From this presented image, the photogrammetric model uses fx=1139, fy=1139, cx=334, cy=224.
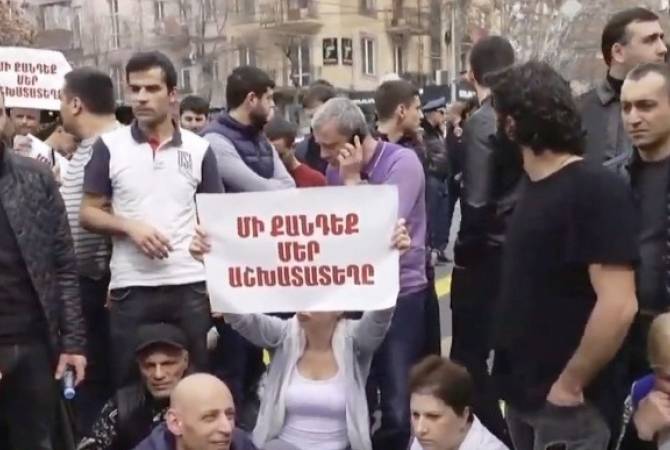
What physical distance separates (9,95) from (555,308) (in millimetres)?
4560

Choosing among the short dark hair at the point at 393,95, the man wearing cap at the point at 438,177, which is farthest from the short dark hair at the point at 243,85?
the man wearing cap at the point at 438,177

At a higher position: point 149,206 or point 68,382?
point 149,206

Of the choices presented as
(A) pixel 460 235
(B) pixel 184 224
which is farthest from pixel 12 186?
(A) pixel 460 235

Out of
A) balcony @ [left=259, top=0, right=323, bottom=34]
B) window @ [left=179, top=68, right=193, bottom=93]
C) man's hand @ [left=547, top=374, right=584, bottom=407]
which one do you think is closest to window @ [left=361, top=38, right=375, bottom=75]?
balcony @ [left=259, top=0, right=323, bottom=34]

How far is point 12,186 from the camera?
4324 millimetres

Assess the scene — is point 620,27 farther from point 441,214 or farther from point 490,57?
point 441,214

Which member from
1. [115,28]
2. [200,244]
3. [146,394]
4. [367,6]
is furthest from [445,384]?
[367,6]

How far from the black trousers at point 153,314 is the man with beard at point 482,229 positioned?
126cm

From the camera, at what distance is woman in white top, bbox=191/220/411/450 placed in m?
4.53

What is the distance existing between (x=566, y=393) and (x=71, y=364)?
2093 millimetres

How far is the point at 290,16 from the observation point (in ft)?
136

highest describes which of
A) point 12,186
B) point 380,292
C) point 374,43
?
point 12,186

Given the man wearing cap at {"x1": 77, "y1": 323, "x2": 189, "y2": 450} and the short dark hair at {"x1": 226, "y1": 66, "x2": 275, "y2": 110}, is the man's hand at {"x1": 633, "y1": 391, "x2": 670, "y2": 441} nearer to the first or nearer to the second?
the man wearing cap at {"x1": 77, "y1": 323, "x2": 189, "y2": 450}

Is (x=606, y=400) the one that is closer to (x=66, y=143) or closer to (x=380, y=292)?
(x=380, y=292)
